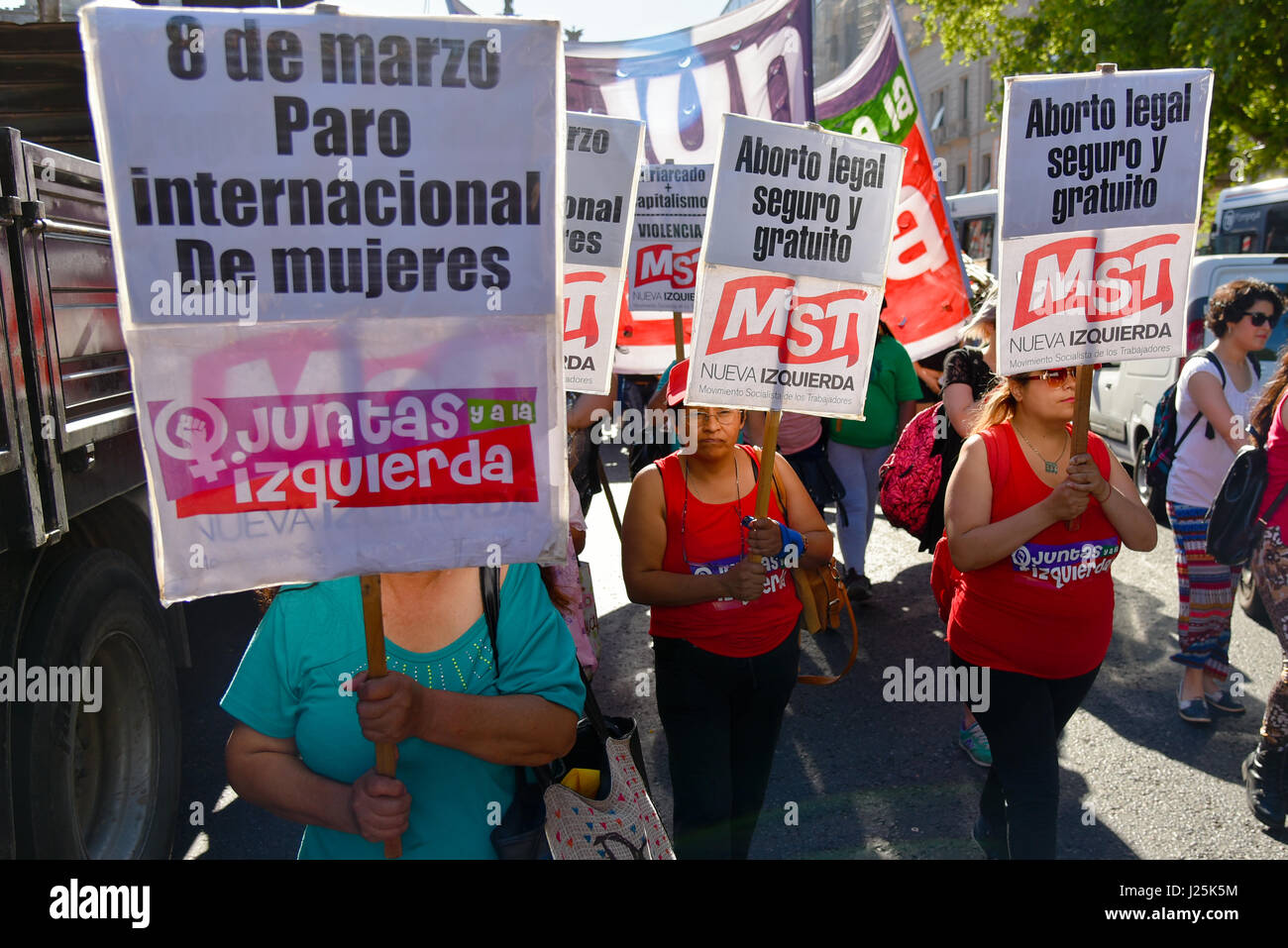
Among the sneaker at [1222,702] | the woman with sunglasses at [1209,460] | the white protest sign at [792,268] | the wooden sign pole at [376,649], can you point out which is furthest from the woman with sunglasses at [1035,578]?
the sneaker at [1222,702]

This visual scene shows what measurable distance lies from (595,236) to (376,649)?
7.68 feet

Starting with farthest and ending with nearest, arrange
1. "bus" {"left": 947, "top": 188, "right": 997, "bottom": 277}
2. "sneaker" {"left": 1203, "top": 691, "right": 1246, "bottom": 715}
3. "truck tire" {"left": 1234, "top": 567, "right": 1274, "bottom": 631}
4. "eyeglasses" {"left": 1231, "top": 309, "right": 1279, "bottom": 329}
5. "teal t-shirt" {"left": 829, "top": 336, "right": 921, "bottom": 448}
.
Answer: "bus" {"left": 947, "top": 188, "right": 997, "bottom": 277}
"teal t-shirt" {"left": 829, "top": 336, "right": 921, "bottom": 448}
"sneaker" {"left": 1203, "top": 691, "right": 1246, "bottom": 715}
"eyeglasses" {"left": 1231, "top": 309, "right": 1279, "bottom": 329}
"truck tire" {"left": 1234, "top": 567, "right": 1274, "bottom": 631}

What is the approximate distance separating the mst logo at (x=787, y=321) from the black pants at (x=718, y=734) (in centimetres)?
90

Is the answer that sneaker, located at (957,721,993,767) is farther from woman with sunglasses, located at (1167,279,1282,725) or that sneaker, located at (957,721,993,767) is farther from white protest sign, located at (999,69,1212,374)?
white protest sign, located at (999,69,1212,374)

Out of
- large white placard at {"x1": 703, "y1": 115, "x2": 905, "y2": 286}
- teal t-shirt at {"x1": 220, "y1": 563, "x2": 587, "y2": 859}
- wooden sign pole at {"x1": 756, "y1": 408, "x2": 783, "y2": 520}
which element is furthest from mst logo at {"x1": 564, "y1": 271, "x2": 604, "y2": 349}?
teal t-shirt at {"x1": 220, "y1": 563, "x2": 587, "y2": 859}

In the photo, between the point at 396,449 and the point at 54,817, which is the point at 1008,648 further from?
the point at 54,817

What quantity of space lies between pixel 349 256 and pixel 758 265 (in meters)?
1.59

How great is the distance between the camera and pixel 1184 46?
50.4 ft

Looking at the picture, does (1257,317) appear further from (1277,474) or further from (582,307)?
(582,307)

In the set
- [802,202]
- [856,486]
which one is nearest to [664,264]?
[856,486]

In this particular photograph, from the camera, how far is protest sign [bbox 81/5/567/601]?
187 cm

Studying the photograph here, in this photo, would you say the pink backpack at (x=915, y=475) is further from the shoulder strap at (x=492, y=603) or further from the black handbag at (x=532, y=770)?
the shoulder strap at (x=492, y=603)

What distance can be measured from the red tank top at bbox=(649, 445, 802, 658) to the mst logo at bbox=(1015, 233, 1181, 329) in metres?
1.20
